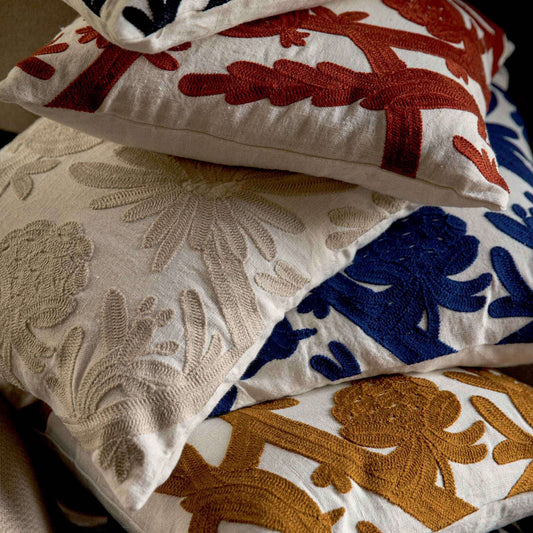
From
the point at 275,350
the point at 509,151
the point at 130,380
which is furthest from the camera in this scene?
the point at 509,151

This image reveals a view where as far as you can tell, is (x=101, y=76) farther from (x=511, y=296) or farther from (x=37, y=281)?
(x=511, y=296)

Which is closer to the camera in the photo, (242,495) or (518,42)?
(242,495)

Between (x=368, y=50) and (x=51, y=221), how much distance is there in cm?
31

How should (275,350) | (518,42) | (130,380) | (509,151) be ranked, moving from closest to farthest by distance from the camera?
(130,380) < (275,350) < (509,151) < (518,42)

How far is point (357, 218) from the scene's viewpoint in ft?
1.75

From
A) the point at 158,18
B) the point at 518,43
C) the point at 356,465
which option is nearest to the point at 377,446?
the point at 356,465

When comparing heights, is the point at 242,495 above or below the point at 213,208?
below

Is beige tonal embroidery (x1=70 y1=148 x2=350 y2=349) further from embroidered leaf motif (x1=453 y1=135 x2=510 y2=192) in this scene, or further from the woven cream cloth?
the woven cream cloth

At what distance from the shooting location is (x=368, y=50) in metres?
0.51

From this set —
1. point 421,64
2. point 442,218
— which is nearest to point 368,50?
point 421,64

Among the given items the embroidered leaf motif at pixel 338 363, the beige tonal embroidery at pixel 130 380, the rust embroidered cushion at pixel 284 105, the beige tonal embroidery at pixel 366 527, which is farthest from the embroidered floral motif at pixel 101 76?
the beige tonal embroidery at pixel 366 527

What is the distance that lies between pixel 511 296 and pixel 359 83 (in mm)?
256

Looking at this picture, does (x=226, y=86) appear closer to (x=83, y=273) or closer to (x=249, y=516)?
(x=83, y=273)

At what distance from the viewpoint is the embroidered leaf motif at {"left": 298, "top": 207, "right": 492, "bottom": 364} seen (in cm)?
54
